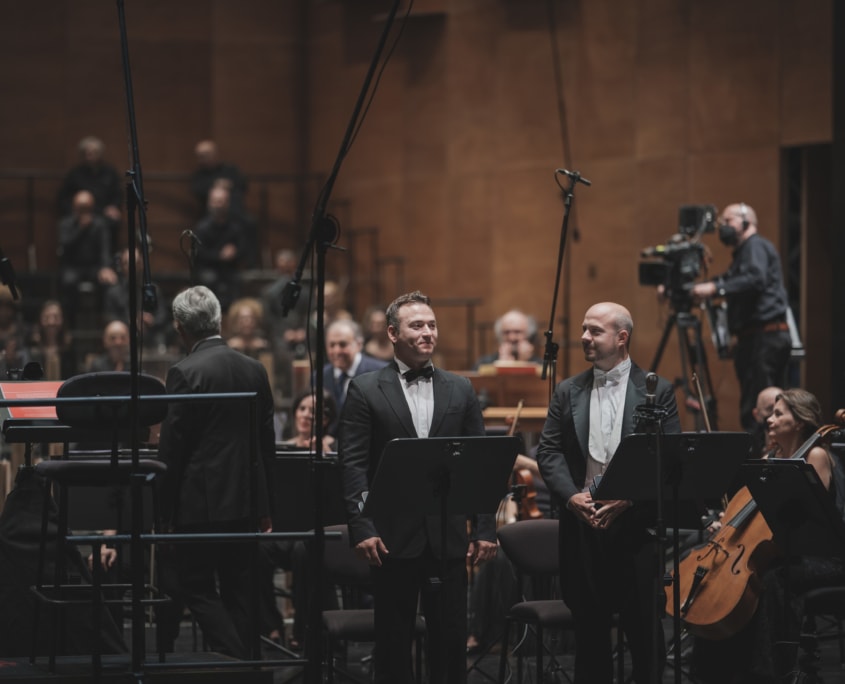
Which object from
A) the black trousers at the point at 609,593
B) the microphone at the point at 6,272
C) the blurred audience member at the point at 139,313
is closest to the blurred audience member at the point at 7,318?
the blurred audience member at the point at 139,313

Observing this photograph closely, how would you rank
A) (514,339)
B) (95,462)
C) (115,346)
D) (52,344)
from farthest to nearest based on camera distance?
1. (52,344)
2. (514,339)
3. (115,346)
4. (95,462)

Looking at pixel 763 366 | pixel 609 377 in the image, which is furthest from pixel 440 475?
pixel 763 366

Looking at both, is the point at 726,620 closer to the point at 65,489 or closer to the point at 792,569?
the point at 792,569

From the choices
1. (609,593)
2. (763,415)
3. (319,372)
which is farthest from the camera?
(763,415)

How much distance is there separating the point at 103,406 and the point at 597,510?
6.13 ft

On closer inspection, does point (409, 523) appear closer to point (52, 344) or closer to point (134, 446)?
point (134, 446)

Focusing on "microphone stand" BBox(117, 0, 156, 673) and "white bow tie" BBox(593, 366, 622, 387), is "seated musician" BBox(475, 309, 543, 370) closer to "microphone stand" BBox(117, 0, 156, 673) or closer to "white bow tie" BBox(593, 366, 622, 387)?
"white bow tie" BBox(593, 366, 622, 387)

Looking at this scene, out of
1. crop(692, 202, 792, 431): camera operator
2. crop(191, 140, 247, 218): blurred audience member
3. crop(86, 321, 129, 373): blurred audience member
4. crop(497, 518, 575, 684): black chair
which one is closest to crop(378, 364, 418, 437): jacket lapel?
crop(497, 518, 575, 684): black chair

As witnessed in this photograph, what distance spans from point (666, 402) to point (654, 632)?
89 cm

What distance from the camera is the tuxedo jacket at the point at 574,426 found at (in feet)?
18.4

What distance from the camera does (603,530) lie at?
5.55 meters

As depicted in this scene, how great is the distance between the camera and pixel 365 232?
14.2 metres

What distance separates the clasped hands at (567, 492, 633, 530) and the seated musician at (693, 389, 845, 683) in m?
0.93

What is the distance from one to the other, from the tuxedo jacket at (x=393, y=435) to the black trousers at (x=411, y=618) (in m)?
0.08
